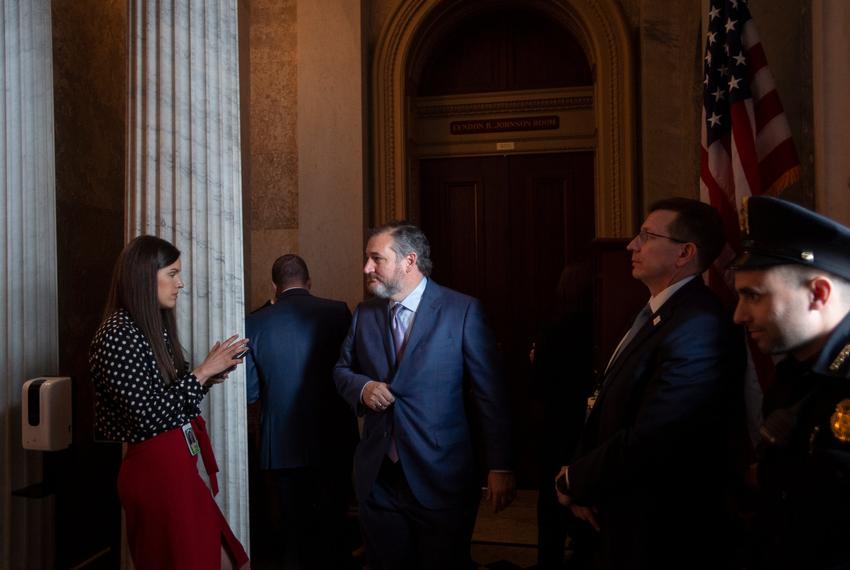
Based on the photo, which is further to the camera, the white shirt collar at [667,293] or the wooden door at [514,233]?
the wooden door at [514,233]

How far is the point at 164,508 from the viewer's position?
7.87 ft

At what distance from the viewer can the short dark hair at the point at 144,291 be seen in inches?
97.0

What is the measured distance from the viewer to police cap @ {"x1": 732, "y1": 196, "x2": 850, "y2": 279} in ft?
5.25

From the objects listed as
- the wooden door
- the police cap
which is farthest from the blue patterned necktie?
the wooden door

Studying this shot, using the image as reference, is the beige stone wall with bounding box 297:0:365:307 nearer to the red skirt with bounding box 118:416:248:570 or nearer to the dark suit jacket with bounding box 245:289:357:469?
the dark suit jacket with bounding box 245:289:357:469

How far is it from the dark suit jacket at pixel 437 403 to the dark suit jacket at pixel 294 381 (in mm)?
776

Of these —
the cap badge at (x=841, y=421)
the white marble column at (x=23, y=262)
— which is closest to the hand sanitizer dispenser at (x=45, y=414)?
the white marble column at (x=23, y=262)

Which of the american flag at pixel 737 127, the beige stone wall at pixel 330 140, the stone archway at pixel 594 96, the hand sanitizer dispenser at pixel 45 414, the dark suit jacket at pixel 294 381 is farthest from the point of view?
the beige stone wall at pixel 330 140

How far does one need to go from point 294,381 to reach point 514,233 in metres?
3.07

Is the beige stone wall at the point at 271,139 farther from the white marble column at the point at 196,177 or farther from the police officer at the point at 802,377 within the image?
the police officer at the point at 802,377

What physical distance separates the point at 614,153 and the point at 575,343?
2422mm

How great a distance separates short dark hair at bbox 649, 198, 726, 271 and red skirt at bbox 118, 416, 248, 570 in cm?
196

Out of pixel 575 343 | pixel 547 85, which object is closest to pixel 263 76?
pixel 547 85

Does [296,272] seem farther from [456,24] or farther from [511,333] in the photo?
[456,24]
